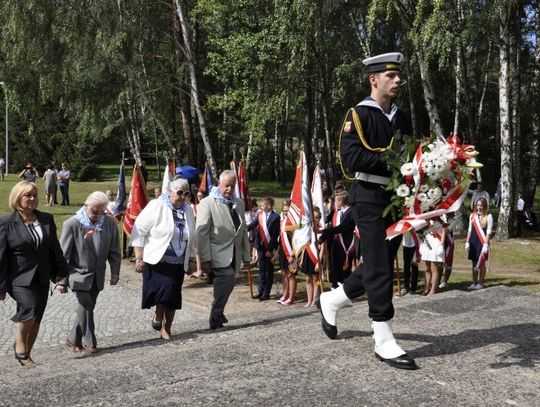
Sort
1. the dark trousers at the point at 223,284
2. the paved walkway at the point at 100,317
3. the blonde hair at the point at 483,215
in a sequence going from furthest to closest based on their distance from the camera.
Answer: the blonde hair at the point at 483,215 → the paved walkway at the point at 100,317 → the dark trousers at the point at 223,284

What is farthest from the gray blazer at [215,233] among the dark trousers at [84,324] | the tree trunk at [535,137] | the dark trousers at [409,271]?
the tree trunk at [535,137]

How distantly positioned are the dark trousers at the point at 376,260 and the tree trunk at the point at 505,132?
48.9 feet

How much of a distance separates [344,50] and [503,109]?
36.3 ft

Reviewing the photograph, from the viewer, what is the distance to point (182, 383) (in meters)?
4.52

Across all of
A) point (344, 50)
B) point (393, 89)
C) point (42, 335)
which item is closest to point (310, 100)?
point (344, 50)

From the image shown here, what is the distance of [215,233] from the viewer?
759 centimetres

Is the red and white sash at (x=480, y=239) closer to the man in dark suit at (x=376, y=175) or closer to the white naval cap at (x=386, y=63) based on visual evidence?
the man in dark suit at (x=376, y=175)

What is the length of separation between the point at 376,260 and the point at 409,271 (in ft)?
22.9

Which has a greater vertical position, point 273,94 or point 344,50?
point 344,50

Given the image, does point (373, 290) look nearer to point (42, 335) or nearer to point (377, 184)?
point (377, 184)

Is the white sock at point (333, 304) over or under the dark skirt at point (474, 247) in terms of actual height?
over

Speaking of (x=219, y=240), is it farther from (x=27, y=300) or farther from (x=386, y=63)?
(x=386, y=63)

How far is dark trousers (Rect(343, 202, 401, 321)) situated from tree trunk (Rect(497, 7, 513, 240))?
1491 centimetres

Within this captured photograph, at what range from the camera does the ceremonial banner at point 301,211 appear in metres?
10.5
